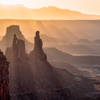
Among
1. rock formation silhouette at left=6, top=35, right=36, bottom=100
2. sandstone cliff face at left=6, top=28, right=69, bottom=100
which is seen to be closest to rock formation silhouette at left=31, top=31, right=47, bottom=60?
sandstone cliff face at left=6, top=28, right=69, bottom=100

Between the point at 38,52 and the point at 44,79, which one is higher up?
the point at 38,52

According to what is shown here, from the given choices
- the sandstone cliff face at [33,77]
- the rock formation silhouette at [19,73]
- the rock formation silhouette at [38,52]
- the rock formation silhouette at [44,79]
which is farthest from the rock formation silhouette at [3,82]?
the rock formation silhouette at [38,52]

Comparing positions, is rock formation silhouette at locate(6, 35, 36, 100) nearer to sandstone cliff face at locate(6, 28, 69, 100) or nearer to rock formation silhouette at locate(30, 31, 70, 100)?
sandstone cliff face at locate(6, 28, 69, 100)

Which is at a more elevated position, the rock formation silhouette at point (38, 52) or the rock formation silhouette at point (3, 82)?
the rock formation silhouette at point (3, 82)

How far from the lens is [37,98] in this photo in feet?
282

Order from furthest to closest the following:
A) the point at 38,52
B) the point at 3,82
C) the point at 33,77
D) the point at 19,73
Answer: the point at 38,52 → the point at 33,77 → the point at 19,73 → the point at 3,82

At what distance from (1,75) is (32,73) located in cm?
5952

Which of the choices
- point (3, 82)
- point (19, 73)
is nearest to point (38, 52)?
point (19, 73)

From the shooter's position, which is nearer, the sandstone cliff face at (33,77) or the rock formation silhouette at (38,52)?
the sandstone cliff face at (33,77)

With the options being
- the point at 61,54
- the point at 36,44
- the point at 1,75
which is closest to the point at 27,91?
the point at 36,44

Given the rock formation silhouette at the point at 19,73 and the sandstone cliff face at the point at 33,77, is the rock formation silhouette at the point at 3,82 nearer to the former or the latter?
the rock formation silhouette at the point at 19,73

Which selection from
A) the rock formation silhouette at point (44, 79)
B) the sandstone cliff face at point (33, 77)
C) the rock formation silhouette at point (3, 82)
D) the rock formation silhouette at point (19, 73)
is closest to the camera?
the rock formation silhouette at point (3, 82)

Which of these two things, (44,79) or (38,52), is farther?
(38,52)

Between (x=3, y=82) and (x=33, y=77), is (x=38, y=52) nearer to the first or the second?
(x=33, y=77)
